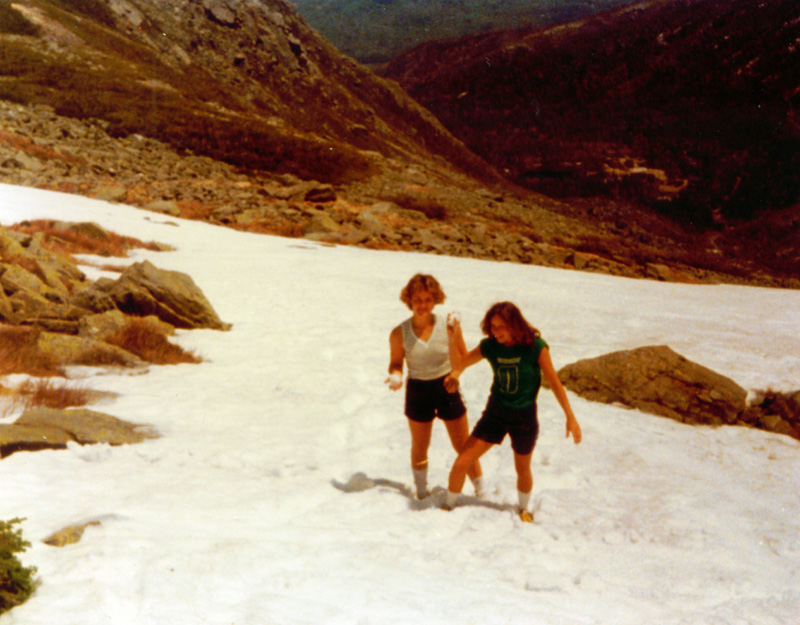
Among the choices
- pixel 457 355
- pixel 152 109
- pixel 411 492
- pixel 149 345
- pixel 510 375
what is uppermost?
pixel 152 109

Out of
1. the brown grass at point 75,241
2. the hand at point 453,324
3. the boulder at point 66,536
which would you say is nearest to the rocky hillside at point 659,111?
the brown grass at point 75,241

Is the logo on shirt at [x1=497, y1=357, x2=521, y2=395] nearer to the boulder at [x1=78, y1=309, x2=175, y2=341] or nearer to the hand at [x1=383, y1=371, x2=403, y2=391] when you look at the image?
the hand at [x1=383, y1=371, x2=403, y2=391]

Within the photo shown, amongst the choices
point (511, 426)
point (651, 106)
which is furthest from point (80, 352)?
point (651, 106)

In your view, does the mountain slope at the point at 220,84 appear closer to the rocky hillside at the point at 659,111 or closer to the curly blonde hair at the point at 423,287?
the rocky hillside at the point at 659,111

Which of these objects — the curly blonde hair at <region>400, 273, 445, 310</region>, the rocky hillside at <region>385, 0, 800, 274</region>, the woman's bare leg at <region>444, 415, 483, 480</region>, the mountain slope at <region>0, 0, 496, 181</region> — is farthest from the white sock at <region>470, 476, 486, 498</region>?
the rocky hillside at <region>385, 0, 800, 274</region>

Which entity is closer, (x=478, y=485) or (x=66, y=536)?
(x=66, y=536)

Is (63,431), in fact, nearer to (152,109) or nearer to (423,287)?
(423,287)
